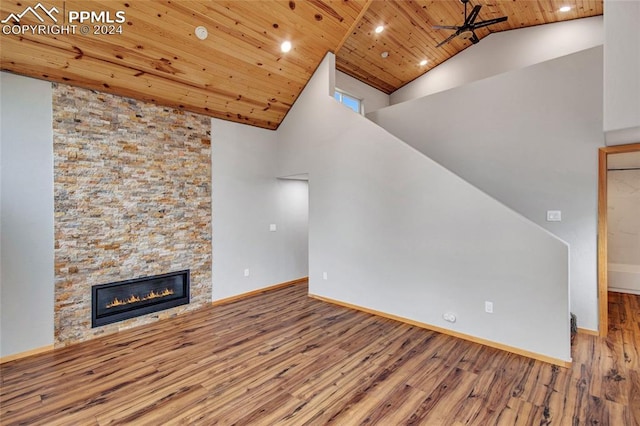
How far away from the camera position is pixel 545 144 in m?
3.55

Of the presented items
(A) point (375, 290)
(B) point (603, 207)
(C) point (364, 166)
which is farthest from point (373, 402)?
(B) point (603, 207)

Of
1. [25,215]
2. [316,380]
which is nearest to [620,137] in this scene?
[316,380]

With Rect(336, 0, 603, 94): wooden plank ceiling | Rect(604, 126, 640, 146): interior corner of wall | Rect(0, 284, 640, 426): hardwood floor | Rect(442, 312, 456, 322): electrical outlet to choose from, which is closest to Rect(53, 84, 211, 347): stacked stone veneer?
Rect(0, 284, 640, 426): hardwood floor

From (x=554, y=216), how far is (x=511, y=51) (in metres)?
3.59

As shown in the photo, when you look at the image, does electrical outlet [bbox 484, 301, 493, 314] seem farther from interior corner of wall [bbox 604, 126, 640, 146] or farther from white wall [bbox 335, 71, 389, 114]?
white wall [bbox 335, 71, 389, 114]

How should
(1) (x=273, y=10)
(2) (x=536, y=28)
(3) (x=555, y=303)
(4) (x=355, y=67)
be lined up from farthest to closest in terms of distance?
(4) (x=355, y=67), (2) (x=536, y=28), (1) (x=273, y=10), (3) (x=555, y=303)

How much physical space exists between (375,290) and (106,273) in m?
3.43

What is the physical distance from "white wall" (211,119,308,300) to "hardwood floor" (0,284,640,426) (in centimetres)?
131

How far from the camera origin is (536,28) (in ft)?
16.6

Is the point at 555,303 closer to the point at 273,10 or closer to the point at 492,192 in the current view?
the point at 492,192

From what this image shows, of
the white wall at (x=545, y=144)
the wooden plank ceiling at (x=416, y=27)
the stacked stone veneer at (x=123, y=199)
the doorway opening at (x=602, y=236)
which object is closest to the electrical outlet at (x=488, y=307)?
the white wall at (x=545, y=144)

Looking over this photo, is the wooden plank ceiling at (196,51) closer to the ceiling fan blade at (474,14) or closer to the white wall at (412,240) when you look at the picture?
the white wall at (412,240)

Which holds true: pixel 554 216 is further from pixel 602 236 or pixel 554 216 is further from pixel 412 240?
pixel 412 240

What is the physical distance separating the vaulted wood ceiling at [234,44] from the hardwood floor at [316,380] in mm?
3036
